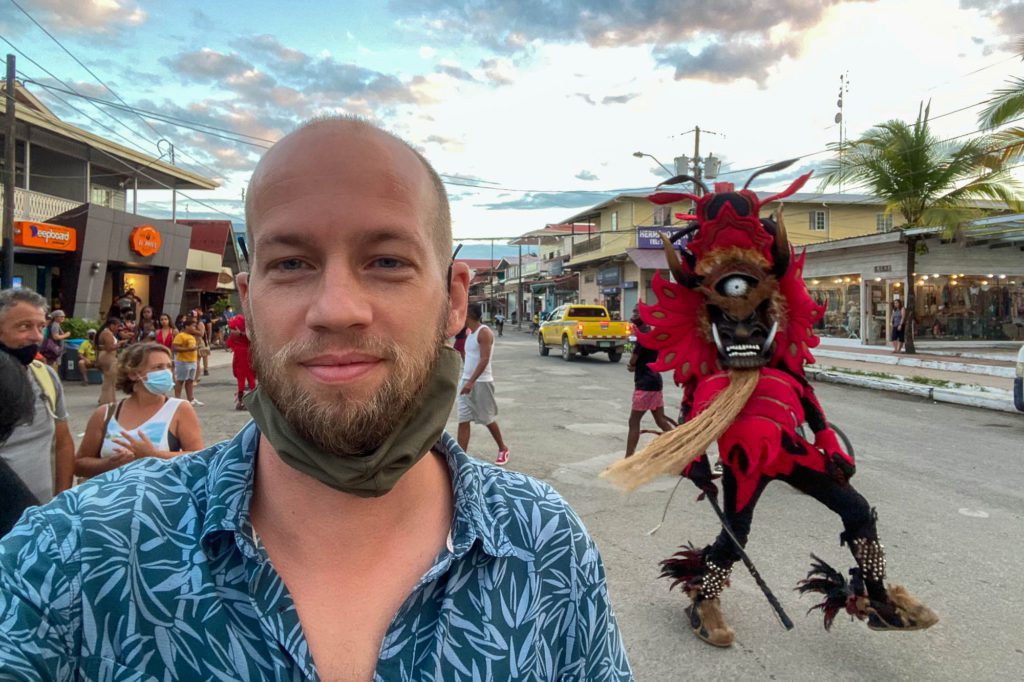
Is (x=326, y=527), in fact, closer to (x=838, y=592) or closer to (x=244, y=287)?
(x=244, y=287)

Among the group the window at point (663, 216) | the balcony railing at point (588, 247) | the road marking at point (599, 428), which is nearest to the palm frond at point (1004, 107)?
the road marking at point (599, 428)

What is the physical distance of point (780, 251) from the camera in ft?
10.2

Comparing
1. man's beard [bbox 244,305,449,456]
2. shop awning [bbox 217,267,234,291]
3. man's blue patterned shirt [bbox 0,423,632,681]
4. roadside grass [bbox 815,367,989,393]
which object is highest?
shop awning [bbox 217,267,234,291]

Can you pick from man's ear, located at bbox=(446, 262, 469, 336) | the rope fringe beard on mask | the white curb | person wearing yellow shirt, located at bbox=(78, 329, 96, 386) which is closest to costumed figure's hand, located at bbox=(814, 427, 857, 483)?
the rope fringe beard on mask

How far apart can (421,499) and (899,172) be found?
782 inches

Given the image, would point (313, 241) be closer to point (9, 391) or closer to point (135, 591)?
point (135, 591)

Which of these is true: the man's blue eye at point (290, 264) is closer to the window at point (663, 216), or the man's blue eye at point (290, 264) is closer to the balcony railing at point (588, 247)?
the window at point (663, 216)

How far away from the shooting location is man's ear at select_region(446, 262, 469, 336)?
1.35 metres

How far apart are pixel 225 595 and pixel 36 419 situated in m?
2.68

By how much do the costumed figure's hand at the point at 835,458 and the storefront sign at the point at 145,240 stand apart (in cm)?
2190

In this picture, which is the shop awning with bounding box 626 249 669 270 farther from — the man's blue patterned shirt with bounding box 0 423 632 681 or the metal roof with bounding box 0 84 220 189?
the man's blue patterned shirt with bounding box 0 423 632 681

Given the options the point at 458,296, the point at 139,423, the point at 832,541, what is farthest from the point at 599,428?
the point at 458,296

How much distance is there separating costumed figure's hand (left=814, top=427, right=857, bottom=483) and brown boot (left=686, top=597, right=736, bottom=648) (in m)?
0.87

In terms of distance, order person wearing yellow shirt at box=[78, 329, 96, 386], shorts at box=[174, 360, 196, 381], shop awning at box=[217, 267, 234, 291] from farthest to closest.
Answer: shop awning at box=[217, 267, 234, 291] < person wearing yellow shirt at box=[78, 329, 96, 386] < shorts at box=[174, 360, 196, 381]
